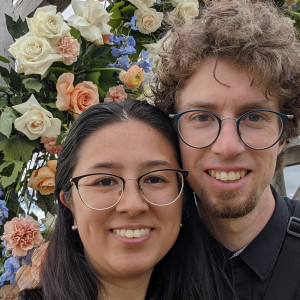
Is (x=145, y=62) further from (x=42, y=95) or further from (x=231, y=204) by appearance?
(x=231, y=204)

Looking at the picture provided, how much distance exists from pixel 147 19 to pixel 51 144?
→ 2.57ft

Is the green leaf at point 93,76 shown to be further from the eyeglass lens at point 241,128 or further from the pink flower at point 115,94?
the eyeglass lens at point 241,128

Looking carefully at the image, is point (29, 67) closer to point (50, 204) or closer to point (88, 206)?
point (50, 204)

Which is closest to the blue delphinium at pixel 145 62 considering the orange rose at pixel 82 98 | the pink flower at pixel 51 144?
the orange rose at pixel 82 98

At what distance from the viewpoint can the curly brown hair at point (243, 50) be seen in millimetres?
1999

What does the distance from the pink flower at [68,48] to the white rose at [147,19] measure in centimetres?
43

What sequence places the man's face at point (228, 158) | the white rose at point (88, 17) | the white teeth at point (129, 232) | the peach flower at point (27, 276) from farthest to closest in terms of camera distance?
1. the white rose at point (88, 17)
2. the peach flower at point (27, 276)
3. the man's face at point (228, 158)
4. the white teeth at point (129, 232)

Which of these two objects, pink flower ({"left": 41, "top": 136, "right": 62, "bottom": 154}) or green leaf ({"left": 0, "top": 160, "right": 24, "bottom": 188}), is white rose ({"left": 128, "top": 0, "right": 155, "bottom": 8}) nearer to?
pink flower ({"left": 41, "top": 136, "right": 62, "bottom": 154})

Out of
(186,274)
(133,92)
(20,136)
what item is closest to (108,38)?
(133,92)

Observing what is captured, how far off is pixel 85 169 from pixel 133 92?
86 cm

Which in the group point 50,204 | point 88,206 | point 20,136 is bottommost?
point 50,204

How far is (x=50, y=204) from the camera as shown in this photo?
233 centimetres

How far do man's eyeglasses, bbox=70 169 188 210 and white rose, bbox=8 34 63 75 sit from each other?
26.3 inches

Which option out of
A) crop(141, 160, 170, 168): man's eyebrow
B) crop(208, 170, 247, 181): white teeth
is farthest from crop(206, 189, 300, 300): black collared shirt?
crop(141, 160, 170, 168): man's eyebrow
